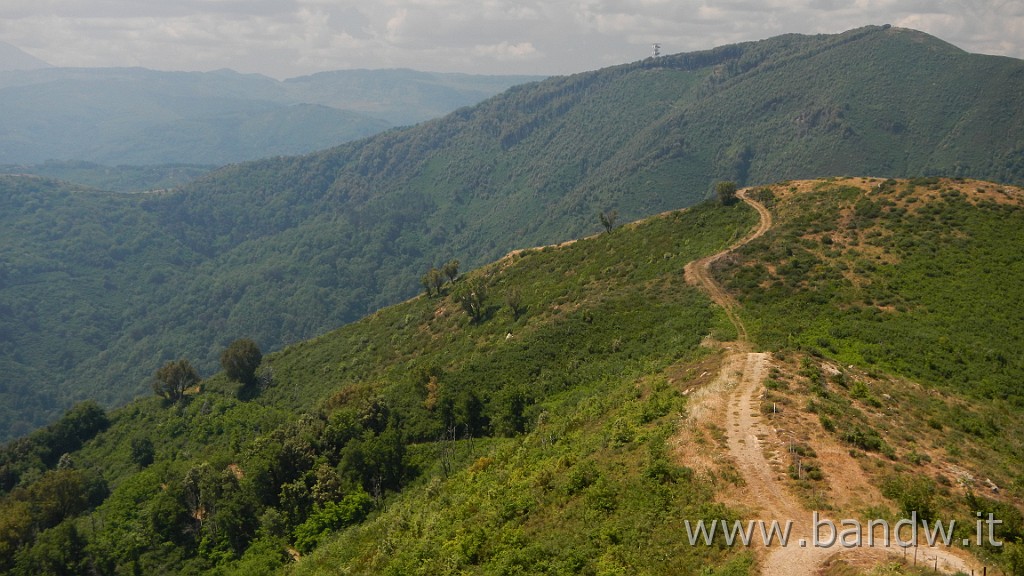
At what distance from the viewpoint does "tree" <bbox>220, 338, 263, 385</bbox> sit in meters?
81.8

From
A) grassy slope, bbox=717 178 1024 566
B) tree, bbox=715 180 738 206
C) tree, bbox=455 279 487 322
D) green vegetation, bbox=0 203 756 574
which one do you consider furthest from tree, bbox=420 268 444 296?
grassy slope, bbox=717 178 1024 566

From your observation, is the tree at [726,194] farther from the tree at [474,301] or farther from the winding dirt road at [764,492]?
the winding dirt road at [764,492]

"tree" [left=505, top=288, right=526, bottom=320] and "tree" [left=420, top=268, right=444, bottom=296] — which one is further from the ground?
"tree" [left=505, top=288, right=526, bottom=320]

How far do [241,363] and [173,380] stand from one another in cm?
999

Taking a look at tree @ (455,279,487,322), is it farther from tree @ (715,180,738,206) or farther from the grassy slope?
tree @ (715,180,738,206)

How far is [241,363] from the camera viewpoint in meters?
81.8

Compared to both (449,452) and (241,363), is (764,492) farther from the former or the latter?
(241,363)

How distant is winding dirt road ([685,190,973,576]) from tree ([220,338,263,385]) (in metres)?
73.0

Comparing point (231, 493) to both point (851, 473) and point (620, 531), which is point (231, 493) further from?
point (851, 473)

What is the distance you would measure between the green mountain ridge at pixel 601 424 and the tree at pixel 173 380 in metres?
3.16

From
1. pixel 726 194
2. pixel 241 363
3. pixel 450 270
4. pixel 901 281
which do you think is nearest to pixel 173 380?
pixel 241 363

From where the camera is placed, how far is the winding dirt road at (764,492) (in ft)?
55.5

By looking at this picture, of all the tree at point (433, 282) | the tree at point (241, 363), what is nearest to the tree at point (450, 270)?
the tree at point (433, 282)

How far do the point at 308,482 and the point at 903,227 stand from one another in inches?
2484
